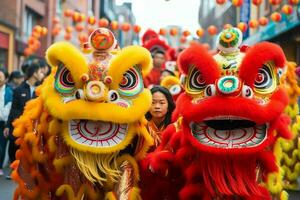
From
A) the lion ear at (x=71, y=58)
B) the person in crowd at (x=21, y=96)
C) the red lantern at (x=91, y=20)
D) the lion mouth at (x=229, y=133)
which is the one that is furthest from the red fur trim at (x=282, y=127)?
the red lantern at (x=91, y=20)

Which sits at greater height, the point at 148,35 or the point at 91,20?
the point at 91,20

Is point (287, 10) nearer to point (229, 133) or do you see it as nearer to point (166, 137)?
point (166, 137)

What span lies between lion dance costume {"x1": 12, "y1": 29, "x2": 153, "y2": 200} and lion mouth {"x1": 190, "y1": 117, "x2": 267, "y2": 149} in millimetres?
475

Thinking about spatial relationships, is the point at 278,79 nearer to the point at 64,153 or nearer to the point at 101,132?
the point at 101,132

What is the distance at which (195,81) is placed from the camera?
13.3 ft

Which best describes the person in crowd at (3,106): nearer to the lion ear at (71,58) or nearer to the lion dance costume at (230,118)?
the lion ear at (71,58)

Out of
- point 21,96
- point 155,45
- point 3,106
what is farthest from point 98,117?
point 155,45

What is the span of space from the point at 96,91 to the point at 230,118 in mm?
941

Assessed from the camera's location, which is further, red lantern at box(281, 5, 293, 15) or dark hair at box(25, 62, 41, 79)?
red lantern at box(281, 5, 293, 15)

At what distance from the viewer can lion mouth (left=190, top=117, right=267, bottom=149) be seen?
12.8 feet

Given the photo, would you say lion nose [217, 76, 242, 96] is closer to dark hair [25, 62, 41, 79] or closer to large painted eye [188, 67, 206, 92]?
large painted eye [188, 67, 206, 92]

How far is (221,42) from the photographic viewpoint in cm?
421

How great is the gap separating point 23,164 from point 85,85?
3.37ft

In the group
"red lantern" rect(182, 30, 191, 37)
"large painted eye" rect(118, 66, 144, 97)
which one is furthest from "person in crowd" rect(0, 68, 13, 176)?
"red lantern" rect(182, 30, 191, 37)
